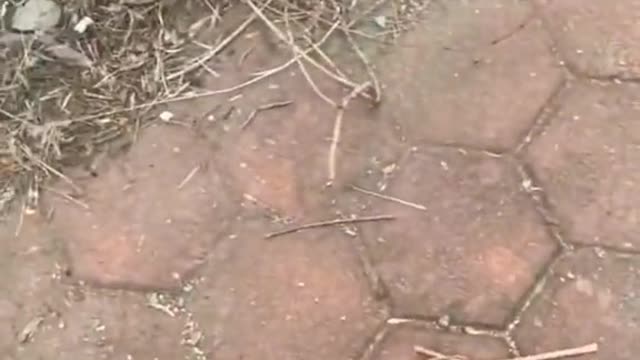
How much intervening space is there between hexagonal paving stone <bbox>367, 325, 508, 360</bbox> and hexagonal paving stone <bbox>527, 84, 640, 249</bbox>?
0.20m

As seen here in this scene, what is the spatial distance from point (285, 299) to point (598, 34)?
0.64 metres

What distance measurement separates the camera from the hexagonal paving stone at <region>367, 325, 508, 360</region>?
5.66 ft

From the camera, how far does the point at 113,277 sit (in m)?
1.82

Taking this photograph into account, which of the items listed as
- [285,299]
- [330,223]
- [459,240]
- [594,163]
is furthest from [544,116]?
[285,299]

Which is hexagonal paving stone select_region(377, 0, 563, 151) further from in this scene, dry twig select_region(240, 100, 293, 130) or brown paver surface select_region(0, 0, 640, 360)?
dry twig select_region(240, 100, 293, 130)

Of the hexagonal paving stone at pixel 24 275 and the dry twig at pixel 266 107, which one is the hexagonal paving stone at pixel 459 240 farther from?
the hexagonal paving stone at pixel 24 275

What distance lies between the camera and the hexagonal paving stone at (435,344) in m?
1.73

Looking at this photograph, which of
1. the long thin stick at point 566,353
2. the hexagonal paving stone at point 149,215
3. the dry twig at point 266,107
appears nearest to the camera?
the long thin stick at point 566,353

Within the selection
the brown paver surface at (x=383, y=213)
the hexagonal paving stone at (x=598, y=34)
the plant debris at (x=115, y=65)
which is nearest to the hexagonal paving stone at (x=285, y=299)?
the brown paver surface at (x=383, y=213)

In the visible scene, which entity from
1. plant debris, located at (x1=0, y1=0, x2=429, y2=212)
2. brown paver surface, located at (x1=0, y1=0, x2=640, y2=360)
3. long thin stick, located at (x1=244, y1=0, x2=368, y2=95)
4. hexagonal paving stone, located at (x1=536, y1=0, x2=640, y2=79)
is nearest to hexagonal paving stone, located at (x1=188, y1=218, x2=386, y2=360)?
brown paver surface, located at (x1=0, y1=0, x2=640, y2=360)

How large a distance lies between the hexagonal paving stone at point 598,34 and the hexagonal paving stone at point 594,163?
37mm

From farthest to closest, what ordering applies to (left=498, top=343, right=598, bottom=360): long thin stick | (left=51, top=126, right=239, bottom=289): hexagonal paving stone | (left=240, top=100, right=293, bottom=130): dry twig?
1. (left=240, top=100, right=293, bottom=130): dry twig
2. (left=51, top=126, right=239, bottom=289): hexagonal paving stone
3. (left=498, top=343, right=598, bottom=360): long thin stick

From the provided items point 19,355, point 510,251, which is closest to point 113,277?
point 19,355

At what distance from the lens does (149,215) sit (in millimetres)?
1862
